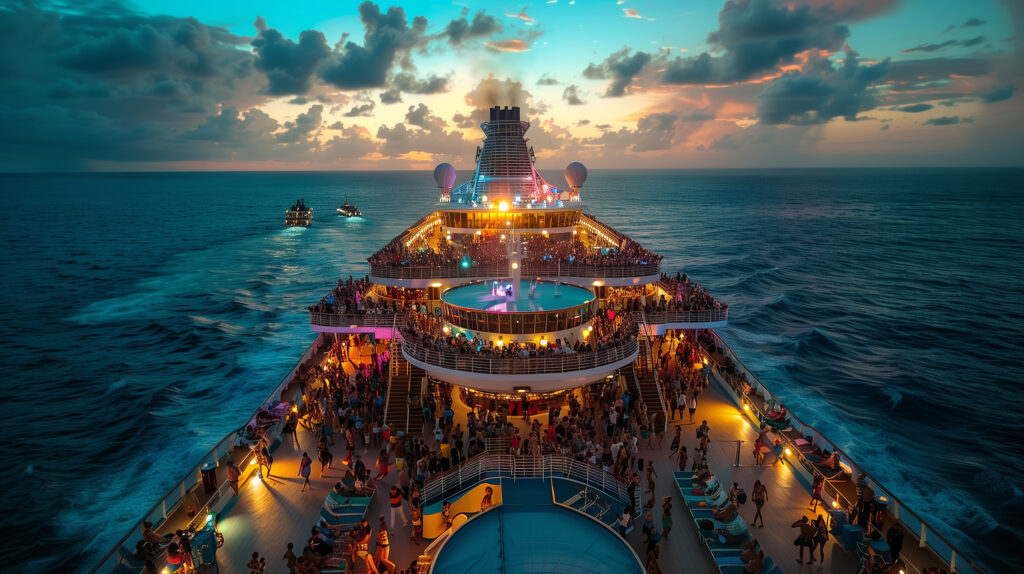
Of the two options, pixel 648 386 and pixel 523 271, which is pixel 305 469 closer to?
pixel 648 386

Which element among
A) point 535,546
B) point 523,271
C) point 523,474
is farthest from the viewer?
point 523,271

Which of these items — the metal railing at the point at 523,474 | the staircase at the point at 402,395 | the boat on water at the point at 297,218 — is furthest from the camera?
the boat on water at the point at 297,218

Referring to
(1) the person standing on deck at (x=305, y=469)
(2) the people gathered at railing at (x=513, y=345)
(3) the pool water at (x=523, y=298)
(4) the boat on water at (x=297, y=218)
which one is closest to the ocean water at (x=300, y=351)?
(1) the person standing on deck at (x=305, y=469)

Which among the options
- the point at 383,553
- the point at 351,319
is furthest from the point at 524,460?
the point at 351,319

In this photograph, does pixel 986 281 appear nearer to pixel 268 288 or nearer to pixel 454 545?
pixel 454 545

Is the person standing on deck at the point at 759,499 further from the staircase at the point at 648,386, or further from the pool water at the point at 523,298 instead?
the pool water at the point at 523,298

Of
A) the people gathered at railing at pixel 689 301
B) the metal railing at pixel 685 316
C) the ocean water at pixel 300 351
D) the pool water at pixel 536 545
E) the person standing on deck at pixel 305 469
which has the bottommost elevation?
the ocean water at pixel 300 351
